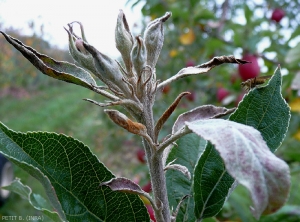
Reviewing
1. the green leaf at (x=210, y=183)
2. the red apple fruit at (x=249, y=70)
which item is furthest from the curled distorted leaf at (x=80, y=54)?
the red apple fruit at (x=249, y=70)

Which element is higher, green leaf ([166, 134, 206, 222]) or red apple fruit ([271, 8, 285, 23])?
red apple fruit ([271, 8, 285, 23])

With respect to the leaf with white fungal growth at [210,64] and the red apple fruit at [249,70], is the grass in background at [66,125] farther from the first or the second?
the leaf with white fungal growth at [210,64]

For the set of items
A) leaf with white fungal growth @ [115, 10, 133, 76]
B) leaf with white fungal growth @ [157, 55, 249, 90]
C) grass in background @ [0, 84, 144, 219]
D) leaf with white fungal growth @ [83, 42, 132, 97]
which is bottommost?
grass in background @ [0, 84, 144, 219]

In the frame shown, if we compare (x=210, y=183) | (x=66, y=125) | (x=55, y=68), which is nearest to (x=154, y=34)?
(x=55, y=68)

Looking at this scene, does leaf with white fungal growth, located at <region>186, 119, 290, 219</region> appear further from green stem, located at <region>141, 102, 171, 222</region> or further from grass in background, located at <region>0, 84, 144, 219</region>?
grass in background, located at <region>0, 84, 144, 219</region>

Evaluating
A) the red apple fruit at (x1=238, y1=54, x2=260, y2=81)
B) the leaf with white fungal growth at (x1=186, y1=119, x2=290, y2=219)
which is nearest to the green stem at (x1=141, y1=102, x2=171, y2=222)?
the leaf with white fungal growth at (x1=186, y1=119, x2=290, y2=219)

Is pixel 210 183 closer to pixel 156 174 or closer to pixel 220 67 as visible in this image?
pixel 156 174
